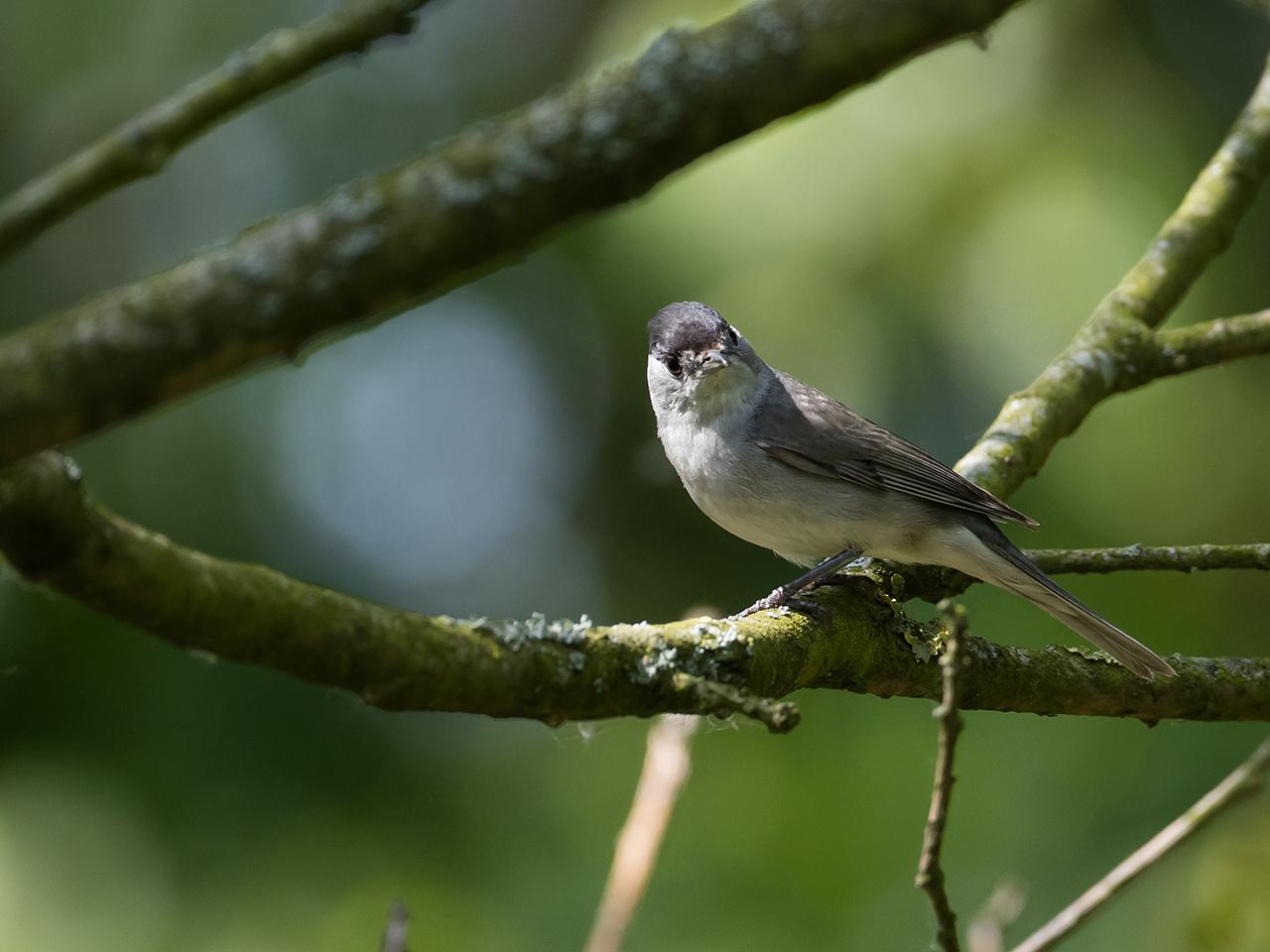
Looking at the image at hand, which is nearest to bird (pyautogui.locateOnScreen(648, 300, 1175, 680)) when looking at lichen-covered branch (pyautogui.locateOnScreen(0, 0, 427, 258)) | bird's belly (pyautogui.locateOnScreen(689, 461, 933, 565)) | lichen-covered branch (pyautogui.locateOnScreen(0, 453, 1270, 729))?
bird's belly (pyautogui.locateOnScreen(689, 461, 933, 565))

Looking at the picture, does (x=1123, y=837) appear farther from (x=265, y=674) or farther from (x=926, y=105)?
(x=265, y=674)

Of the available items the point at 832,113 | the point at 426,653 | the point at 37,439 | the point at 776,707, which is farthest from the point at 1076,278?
the point at 37,439

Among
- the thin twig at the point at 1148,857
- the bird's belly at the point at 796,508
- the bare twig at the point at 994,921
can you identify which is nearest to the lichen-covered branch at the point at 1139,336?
the bird's belly at the point at 796,508

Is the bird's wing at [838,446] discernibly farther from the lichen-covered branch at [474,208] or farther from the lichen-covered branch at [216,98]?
the lichen-covered branch at [474,208]

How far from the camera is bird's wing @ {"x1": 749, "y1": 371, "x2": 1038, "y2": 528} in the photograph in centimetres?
464

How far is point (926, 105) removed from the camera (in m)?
4.91

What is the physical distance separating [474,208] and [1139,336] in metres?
3.57

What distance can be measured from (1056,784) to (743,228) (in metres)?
2.35

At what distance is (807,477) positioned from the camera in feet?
15.8

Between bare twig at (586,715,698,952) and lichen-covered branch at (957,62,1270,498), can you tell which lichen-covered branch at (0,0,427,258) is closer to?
bare twig at (586,715,698,952)

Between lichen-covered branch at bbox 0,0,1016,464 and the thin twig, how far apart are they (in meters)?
1.60

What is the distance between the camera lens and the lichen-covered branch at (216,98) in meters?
2.50

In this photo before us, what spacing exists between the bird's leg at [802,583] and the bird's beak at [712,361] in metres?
0.84

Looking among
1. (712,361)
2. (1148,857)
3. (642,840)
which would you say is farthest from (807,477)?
(642,840)
